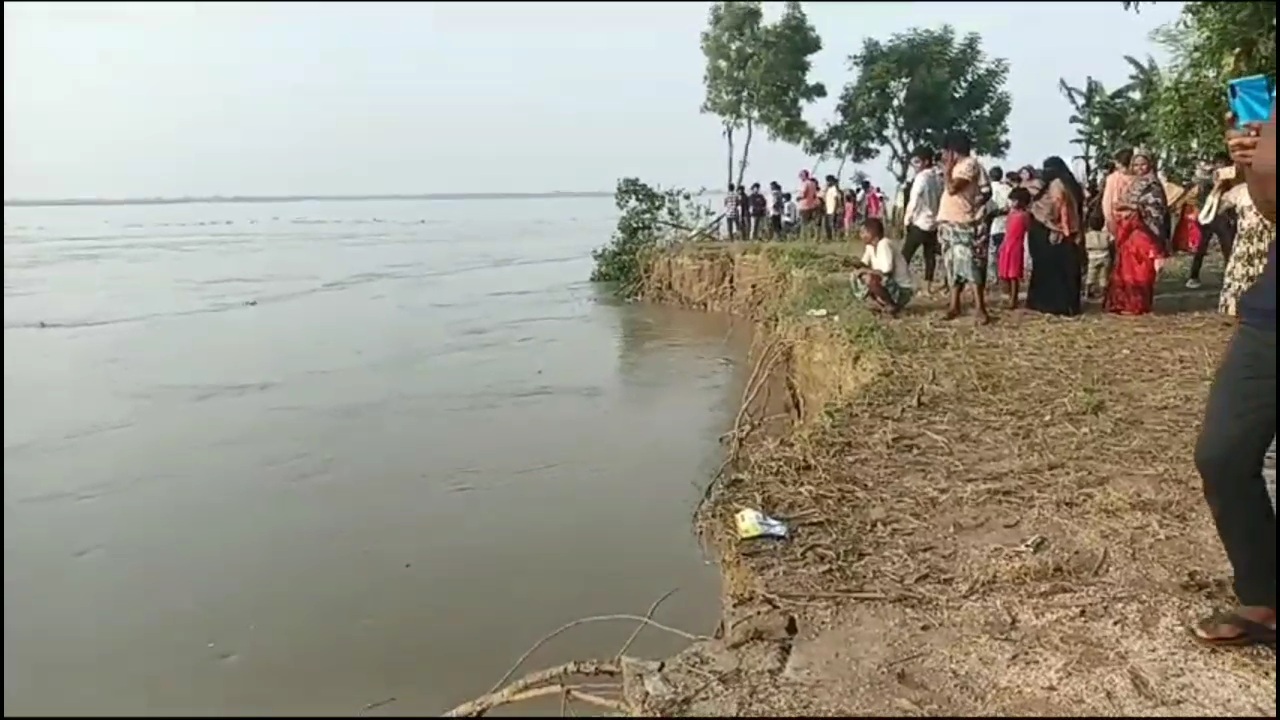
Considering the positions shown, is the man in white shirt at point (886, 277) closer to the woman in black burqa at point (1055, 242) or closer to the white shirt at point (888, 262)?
the white shirt at point (888, 262)

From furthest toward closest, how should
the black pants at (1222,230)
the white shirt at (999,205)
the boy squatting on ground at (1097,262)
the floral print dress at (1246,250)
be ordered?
the black pants at (1222,230), the white shirt at (999,205), the boy squatting on ground at (1097,262), the floral print dress at (1246,250)

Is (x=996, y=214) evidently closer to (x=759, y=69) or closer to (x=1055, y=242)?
(x=1055, y=242)

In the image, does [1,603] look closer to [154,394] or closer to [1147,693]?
[1147,693]

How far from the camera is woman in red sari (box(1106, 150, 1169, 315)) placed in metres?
8.77

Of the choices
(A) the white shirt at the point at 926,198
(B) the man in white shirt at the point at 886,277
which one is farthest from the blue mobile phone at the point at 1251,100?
(A) the white shirt at the point at 926,198

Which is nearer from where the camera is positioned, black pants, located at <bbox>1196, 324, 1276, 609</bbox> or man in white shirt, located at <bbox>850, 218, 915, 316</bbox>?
black pants, located at <bbox>1196, 324, 1276, 609</bbox>

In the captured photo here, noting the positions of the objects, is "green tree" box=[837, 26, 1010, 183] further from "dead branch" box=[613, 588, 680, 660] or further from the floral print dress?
"dead branch" box=[613, 588, 680, 660]

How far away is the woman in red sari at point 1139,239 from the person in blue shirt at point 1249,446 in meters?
6.10

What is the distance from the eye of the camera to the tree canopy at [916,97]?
21016 millimetres

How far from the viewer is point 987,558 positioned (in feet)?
12.9

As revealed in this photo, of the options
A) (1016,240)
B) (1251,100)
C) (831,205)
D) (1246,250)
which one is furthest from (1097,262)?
(831,205)

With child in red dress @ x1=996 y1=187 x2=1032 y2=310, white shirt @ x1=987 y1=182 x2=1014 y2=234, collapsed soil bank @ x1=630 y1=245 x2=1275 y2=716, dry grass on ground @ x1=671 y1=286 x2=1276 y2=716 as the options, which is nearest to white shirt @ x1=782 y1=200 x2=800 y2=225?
white shirt @ x1=987 y1=182 x2=1014 y2=234

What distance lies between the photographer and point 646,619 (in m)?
3.95

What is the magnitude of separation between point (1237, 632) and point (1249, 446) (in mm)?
575
